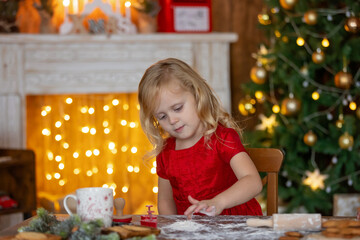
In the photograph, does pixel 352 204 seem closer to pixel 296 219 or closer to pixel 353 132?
pixel 353 132

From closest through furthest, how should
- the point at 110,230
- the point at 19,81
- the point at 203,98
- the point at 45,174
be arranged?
the point at 110,230 < the point at 203,98 < the point at 19,81 < the point at 45,174

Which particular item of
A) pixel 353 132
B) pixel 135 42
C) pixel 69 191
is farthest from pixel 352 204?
pixel 69 191

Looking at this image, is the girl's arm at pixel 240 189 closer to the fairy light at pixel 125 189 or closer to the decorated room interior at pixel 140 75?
the decorated room interior at pixel 140 75

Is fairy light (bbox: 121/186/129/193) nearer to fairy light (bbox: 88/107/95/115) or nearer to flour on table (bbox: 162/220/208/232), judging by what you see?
fairy light (bbox: 88/107/95/115)

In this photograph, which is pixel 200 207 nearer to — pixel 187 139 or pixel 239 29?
pixel 187 139

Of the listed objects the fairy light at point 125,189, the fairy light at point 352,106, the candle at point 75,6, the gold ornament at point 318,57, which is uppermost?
the candle at point 75,6

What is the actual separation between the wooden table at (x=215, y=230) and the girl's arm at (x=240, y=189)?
1.7 inches

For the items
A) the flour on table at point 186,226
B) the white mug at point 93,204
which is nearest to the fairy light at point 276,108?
the flour on table at point 186,226

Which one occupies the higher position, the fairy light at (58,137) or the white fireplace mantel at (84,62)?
the white fireplace mantel at (84,62)

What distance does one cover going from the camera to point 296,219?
43.1 inches

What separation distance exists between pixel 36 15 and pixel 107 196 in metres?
2.59

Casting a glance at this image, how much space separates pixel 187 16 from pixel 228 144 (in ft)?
6.14

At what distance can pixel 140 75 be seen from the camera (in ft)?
11.0

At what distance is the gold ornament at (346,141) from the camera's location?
9.23ft
